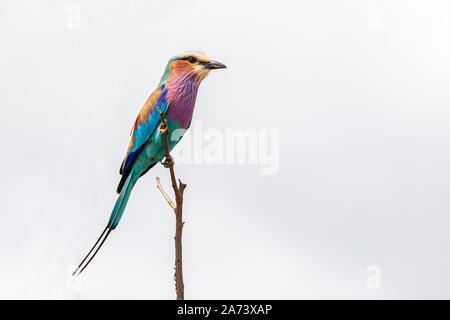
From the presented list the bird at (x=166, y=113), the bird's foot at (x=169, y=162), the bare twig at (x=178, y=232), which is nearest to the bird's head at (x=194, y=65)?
the bird at (x=166, y=113)

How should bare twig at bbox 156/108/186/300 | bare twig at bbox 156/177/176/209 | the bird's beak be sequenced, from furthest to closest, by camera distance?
the bird's beak, bare twig at bbox 156/177/176/209, bare twig at bbox 156/108/186/300

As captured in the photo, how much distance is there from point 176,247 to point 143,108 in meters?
1.78

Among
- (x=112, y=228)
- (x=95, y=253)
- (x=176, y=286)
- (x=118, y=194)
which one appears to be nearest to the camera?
(x=176, y=286)

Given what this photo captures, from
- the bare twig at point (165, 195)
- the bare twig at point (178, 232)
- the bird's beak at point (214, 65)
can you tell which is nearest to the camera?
the bare twig at point (178, 232)

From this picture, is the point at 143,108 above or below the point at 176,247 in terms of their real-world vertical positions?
above

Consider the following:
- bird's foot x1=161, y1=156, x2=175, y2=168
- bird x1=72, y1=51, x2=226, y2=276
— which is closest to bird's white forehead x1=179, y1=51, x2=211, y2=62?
bird x1=72, y1=51, x2=226, y2=276

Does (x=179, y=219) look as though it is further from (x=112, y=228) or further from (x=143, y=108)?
(x=143, y=108)

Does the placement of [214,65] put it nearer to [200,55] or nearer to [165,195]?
[200,55]

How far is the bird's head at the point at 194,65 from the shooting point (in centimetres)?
449

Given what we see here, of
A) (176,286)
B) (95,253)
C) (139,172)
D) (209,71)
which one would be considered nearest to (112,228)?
(95,253)

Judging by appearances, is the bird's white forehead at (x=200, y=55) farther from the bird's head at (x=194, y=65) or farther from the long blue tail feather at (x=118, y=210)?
the long blue tail feather at (x=118, y=210)

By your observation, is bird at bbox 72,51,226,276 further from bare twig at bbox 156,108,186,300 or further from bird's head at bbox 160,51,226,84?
bare twig at bbox 156,108,186,300

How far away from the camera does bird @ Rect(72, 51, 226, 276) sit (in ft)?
14.8

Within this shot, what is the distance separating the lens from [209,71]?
455 centimetres
